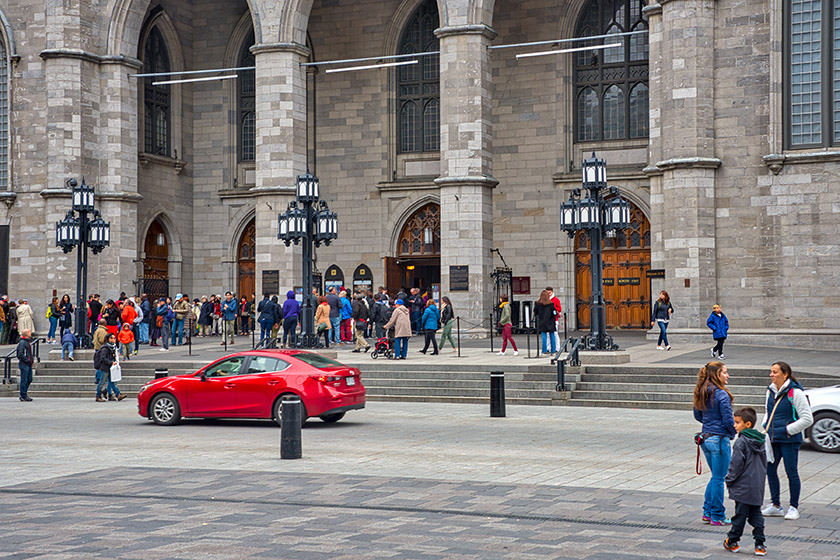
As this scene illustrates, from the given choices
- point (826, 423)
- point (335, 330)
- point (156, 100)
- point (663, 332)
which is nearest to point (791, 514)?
point (826, 423)

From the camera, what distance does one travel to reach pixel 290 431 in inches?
507

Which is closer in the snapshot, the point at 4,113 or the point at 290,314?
the point at 290,314

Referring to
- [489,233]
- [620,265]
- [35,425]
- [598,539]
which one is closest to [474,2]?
[489,233]

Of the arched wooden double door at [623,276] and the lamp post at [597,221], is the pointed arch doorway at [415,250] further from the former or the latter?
the lamp post at [597,221]

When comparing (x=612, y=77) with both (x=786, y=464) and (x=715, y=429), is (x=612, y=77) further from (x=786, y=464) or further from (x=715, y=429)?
(x=715, y=429)

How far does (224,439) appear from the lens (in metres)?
15.3

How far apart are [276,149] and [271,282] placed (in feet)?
13.9

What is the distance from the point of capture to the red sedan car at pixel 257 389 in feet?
54.0

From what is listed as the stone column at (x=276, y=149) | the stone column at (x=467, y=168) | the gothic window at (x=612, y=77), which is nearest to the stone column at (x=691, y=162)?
the stone column at (x=467, y=168)

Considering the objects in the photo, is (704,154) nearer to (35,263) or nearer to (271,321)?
(271,321)

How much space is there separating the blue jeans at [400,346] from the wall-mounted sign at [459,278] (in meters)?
6.55

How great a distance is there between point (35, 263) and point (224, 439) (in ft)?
69.9

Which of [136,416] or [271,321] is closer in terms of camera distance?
[136,416]

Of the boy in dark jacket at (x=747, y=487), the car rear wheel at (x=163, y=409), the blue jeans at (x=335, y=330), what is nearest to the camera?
the boy in dark jacket at (x=747, y=487)
